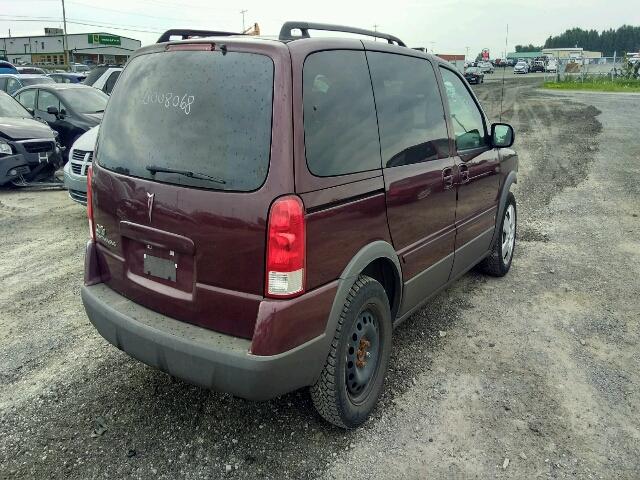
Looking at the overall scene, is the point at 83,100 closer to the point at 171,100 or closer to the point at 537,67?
the point at 171,100

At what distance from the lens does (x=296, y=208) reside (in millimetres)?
2449

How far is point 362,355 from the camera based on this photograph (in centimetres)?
311

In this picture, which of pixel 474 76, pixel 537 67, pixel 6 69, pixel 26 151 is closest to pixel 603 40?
pixel 537 67

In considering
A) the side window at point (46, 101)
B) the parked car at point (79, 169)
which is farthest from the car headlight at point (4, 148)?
the parked car at point (79, 169)

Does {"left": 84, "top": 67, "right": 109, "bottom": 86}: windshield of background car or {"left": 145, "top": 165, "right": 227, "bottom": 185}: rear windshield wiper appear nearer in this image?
{"left": 145, "top": 165, "right": 227, "bottom": 185}: rear windshield wiper

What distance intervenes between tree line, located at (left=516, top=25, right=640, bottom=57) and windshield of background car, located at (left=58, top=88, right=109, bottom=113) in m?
134

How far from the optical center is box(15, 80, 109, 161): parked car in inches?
400

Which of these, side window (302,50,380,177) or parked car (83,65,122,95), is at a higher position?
parked car (83,65,122,95)

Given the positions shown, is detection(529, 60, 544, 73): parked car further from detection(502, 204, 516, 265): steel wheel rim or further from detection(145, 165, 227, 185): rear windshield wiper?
detection(145, 165, 227, 185): rear windshield wiper

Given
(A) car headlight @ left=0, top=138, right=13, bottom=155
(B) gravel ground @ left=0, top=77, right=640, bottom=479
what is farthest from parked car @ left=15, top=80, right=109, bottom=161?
(B) gravel ground @ left=0, top=77, right=640, bottom=479

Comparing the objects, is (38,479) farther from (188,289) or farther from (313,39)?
(313,39)

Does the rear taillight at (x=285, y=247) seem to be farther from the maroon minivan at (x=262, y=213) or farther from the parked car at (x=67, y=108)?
the parked car at (x=67, y=108)

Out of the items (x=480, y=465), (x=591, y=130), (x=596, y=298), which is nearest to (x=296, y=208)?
(x=480, y=465)

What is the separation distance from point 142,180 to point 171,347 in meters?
0.87
